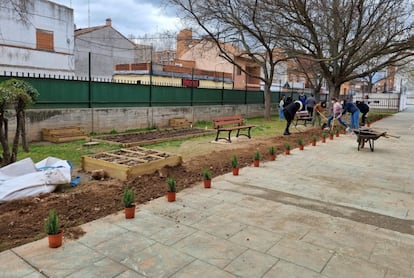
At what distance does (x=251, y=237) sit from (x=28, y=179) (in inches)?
144

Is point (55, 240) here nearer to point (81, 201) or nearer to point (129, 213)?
point (129, 213)

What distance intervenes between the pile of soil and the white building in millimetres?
21186

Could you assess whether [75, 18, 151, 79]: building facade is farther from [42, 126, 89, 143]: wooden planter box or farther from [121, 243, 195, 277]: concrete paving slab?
[121, 243, 195, 277]: concrete paving slab

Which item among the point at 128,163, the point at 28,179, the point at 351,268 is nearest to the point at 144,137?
the point at 128,163

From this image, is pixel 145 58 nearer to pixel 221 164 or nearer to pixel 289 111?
pixel 289 111

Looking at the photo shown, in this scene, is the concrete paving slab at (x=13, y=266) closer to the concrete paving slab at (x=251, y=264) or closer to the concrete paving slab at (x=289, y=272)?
the concrete paving slab at (x=251, y=264)

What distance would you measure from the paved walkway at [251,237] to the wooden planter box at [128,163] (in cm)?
117

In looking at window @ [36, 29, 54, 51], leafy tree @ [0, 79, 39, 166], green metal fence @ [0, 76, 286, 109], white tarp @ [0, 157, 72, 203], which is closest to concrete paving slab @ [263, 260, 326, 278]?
white tarp @ [0, 157, 72, 203]

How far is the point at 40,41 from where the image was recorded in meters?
26.3

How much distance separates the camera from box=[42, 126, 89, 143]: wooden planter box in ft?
36.1

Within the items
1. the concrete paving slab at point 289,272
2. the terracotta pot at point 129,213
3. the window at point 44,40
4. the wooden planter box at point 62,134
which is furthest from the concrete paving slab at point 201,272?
the window at point 44,40

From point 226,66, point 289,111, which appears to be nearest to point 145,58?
point 226,66

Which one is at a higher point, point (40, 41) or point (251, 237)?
point (40, 41)

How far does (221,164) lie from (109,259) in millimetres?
4668
